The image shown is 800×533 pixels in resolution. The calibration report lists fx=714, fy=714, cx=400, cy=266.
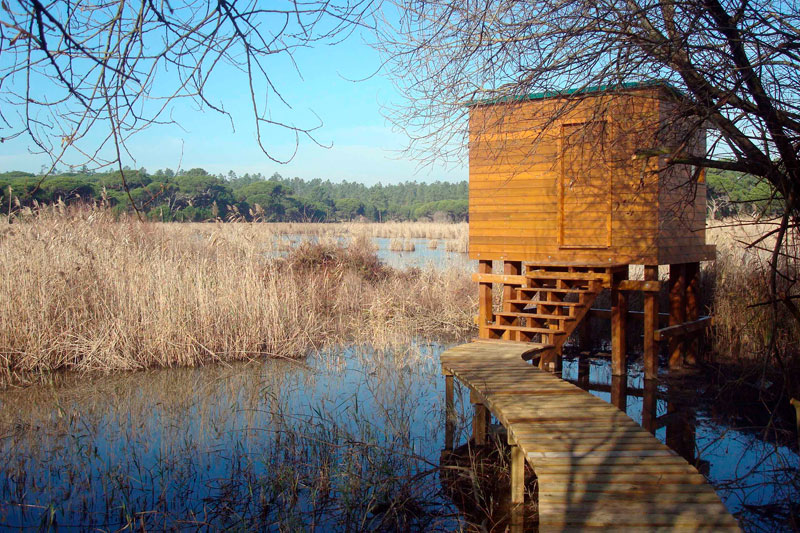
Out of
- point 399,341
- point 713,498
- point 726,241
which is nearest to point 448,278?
point 399,341

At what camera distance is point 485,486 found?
581 centimetres

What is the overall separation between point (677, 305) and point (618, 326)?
1.33m

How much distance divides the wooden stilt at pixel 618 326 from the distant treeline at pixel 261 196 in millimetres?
1791

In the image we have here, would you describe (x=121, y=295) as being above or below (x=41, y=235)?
below

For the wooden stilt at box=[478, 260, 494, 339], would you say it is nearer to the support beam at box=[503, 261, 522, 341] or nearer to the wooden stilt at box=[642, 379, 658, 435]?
the support beam at box=[503, 261, 522, 341]

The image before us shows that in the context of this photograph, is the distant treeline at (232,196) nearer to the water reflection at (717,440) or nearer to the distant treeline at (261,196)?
the distant treeline at (261,196)

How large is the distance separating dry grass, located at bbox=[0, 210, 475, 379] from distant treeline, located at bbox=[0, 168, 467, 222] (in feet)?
2.74

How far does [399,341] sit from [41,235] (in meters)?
5.91

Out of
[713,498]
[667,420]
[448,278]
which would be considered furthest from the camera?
[448,278]

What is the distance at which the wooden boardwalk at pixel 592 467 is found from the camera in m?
3.50

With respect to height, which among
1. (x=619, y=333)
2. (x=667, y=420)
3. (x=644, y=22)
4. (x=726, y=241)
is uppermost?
(x=644, y=22)

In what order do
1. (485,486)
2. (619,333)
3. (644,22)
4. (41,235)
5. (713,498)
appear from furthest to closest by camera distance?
(41,235)
(619,333)
(485,486)
(644,22)
(713,498)

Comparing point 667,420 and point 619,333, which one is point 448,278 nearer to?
point 619,333

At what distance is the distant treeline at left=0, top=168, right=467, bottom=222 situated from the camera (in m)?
13.5
